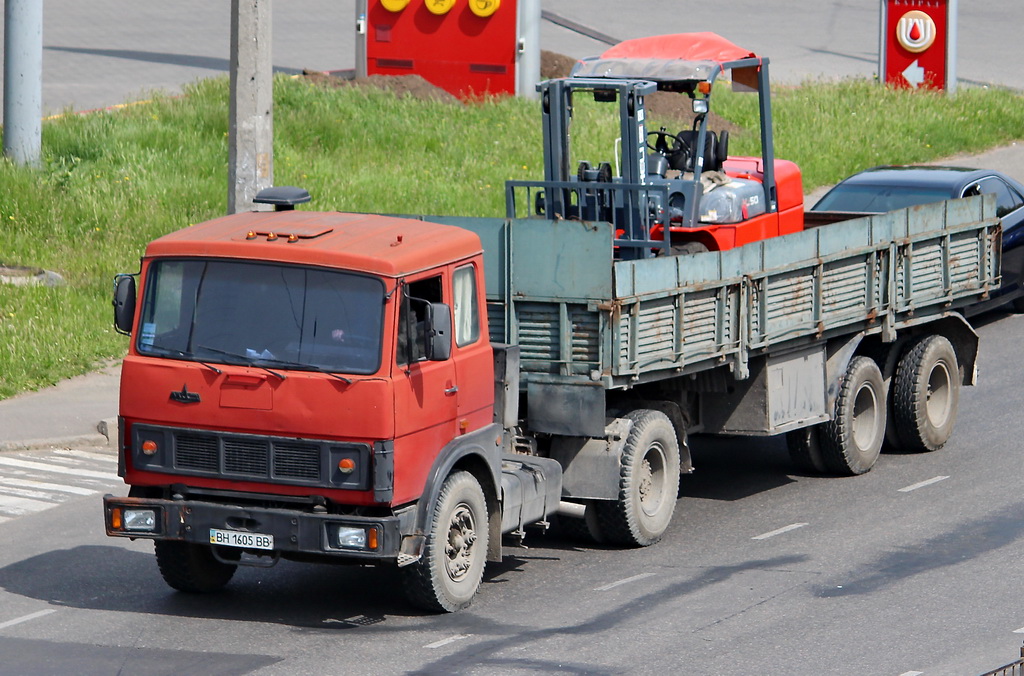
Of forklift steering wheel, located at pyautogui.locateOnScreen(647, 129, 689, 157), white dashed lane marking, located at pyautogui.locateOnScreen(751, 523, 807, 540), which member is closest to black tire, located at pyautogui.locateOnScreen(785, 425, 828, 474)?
white dashed lane marking, located at pyautogui.locateOnScreen(751, 523, 807, 540)

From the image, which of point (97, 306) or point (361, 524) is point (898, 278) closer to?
point (361, 524)

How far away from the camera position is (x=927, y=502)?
1305cm

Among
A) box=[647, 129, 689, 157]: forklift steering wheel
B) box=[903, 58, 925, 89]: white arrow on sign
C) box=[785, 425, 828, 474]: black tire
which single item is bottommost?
box=[785, 425, 828, 474]: black tire

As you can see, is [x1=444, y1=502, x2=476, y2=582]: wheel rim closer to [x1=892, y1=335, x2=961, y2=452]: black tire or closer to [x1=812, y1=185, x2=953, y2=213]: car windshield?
[x1=892, y1=335, x2=961, y2=452]: black tire

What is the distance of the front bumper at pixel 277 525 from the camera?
938 cm

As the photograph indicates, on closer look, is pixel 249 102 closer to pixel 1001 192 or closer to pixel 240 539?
pixel 240 539

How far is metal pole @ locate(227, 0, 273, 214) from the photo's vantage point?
15.2 meters

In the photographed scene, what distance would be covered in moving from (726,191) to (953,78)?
18.5 m

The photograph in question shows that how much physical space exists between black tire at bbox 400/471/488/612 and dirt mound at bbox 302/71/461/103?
1740 centimetres

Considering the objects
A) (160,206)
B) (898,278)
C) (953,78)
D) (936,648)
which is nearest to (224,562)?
(936,648)

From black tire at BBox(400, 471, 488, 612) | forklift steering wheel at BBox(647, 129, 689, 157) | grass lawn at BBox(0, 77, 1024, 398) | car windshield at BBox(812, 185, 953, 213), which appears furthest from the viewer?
car windshield at BBox(812, 185, 953, 213)

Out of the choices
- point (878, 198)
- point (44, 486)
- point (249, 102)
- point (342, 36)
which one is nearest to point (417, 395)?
point (44, 486)

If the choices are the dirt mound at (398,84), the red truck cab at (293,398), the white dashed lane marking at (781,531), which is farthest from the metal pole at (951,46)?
the red truck cab at (293,398)

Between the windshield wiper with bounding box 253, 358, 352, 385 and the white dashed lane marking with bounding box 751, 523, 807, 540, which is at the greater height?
the windshield wiper with bounding box 253, 358, 352, 385
